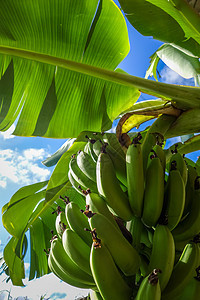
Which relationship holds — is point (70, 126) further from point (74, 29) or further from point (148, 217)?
point (148, 217)

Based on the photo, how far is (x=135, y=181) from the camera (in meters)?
0.54

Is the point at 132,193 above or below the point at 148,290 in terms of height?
above

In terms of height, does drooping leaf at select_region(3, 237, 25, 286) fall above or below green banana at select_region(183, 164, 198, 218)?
below

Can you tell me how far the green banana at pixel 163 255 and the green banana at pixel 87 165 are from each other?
194 millimetres

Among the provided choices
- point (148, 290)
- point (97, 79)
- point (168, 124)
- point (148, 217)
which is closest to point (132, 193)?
point (148, 217)

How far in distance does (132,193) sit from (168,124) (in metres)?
0.32

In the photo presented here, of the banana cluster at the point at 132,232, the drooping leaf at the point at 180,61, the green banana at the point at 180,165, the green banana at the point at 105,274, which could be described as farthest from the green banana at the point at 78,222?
the drooping leaf at the point at 180,61

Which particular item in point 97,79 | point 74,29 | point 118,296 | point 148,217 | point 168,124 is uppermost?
point 74,29

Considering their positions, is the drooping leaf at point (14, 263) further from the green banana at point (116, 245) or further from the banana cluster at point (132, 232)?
the green banana at point (116, 245)

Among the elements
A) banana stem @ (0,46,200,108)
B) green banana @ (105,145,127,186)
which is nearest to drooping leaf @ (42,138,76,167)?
banana stem @ (0,46,200,108)

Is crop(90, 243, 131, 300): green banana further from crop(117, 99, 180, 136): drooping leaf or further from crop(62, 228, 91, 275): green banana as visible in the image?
crop(117, 99, 180, 136): drooping leaf

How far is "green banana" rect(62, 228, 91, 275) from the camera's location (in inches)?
19.4

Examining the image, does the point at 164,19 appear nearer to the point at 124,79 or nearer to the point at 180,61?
the point at 124,79

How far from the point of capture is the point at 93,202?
0.52 m
